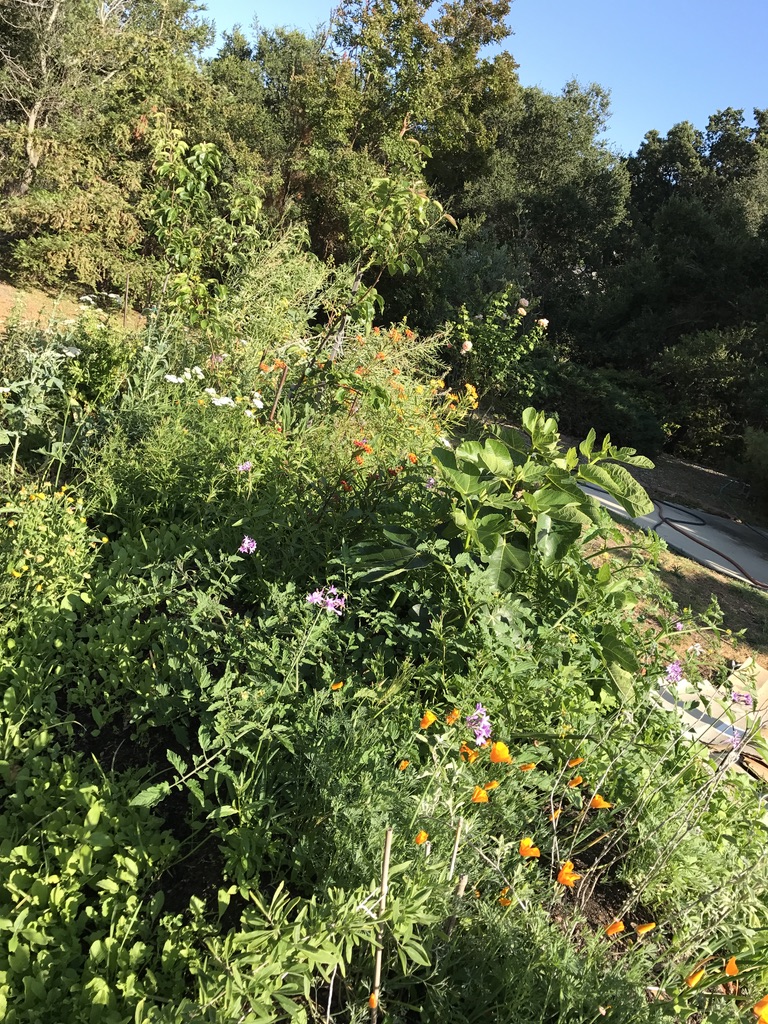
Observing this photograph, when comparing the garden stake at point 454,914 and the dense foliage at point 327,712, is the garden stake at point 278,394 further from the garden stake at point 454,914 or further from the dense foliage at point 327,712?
the garden stake at point 454,914

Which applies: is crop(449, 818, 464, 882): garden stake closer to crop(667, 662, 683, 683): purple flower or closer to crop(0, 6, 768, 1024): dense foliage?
crop(0, 6, 768, 1024): dense foliage

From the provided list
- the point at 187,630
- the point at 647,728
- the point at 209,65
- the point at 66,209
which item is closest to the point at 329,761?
the point at 187,630

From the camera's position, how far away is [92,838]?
1.44m

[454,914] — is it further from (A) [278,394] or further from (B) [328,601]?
(A) [278,394]

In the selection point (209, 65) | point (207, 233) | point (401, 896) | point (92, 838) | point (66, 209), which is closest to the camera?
point (401, 896)

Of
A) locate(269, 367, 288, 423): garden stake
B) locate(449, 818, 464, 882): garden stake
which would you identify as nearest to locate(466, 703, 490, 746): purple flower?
locate(449, 818, 464, 882): garden stake

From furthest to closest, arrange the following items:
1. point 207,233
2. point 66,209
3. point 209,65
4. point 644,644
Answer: point 209,65 → point 66,209 → point 207,233 → point 644,644

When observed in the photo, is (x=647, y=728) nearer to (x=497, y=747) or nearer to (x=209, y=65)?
(x=497, y=747)

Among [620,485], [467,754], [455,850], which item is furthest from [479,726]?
[620,485]

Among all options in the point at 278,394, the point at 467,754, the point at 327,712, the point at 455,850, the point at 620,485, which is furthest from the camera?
the point at 278,394

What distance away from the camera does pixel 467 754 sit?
1494mm

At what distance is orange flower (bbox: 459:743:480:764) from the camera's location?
1419 millimetres

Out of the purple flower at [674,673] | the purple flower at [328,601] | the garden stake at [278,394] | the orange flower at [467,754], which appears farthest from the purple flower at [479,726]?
the garden stake at [278,394]

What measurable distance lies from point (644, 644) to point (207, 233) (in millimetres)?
3995
